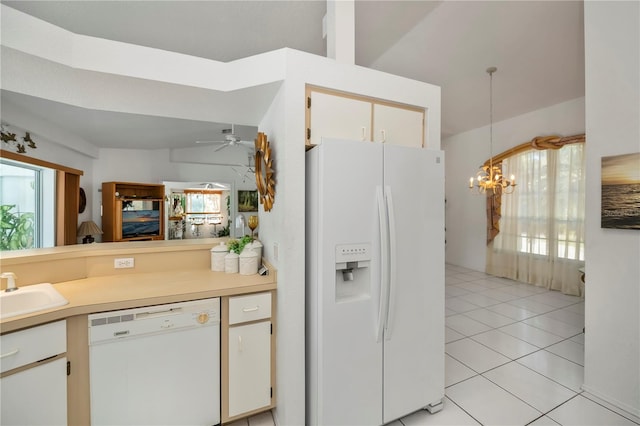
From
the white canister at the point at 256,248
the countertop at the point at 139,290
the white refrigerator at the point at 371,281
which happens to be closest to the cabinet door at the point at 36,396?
the countertop at the point at 139,290

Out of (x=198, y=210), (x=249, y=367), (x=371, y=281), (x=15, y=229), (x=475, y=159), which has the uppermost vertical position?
(x=475, y=159)

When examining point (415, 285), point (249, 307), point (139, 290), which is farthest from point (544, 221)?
point (139, 290)

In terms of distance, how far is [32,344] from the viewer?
129 centimetres

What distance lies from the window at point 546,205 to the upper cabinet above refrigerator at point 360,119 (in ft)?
12.6

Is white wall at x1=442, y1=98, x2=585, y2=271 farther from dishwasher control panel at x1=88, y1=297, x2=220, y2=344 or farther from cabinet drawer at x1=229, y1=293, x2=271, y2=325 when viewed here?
dishwasher control panel at x1=88, y1=297, x2=220, y2=344

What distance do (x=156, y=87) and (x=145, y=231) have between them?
430 cm

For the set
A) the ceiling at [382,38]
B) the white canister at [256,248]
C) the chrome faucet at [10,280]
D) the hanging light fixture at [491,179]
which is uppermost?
the ceiling at [382,38]

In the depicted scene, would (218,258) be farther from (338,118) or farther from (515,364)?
(515,364)

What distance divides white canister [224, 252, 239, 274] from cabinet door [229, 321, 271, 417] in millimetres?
500

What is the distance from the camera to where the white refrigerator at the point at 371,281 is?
152 cm

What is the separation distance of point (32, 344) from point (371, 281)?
180 cm

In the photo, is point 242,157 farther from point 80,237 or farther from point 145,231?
point 80,237

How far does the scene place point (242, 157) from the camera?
597 centimetres

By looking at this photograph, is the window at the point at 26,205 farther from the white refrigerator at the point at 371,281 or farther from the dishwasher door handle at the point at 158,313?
the white refrigerator at the point at 371,281
